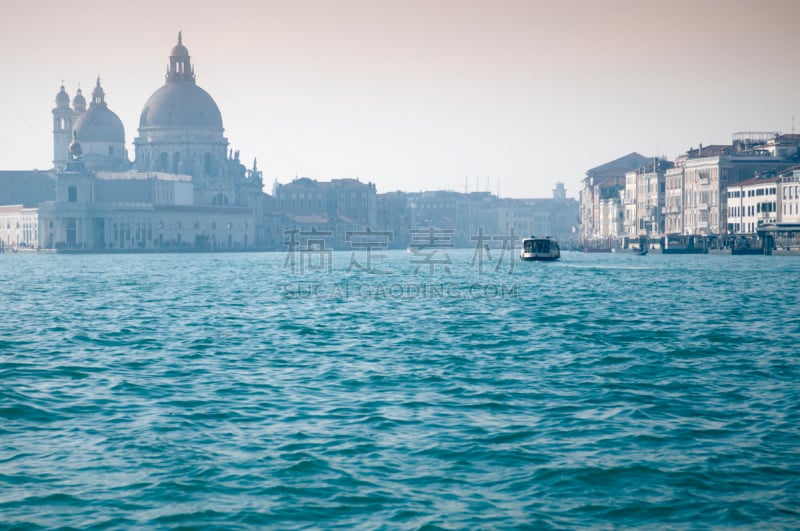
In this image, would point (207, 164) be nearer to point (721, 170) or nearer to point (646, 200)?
point (646, 200)

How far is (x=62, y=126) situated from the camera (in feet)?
428

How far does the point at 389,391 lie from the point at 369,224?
455ft

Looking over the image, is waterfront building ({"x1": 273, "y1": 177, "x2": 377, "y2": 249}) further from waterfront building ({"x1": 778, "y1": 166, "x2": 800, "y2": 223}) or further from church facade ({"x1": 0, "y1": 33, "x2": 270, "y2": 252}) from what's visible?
waterfront building ({"x1": 778, "y1": 166, "x2": 800, "y2": 223})

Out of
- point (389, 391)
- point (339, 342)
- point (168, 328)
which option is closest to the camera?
point (389, 391)

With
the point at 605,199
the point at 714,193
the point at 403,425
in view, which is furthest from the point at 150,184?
the point at 403,425

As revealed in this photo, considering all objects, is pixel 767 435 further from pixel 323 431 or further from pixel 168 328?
pixel 168 328

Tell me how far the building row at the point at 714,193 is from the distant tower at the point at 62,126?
60138mm

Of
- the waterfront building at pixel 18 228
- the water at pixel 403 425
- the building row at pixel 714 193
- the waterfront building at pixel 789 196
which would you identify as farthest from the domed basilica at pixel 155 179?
the water at pixel 403 425

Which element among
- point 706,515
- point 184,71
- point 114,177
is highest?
point 184,71

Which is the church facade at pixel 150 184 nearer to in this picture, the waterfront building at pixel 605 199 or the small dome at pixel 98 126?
the small dome at pixel 98 126

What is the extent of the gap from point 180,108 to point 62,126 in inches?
596

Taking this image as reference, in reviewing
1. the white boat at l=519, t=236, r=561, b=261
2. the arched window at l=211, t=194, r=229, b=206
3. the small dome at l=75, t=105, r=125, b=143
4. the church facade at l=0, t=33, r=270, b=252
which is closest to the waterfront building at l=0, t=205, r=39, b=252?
the church facade at l=0, t=33, r=270, b=252

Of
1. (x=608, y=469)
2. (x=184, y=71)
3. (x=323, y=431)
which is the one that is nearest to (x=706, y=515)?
(x=608, y=469)

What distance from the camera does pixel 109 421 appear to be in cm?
1188
